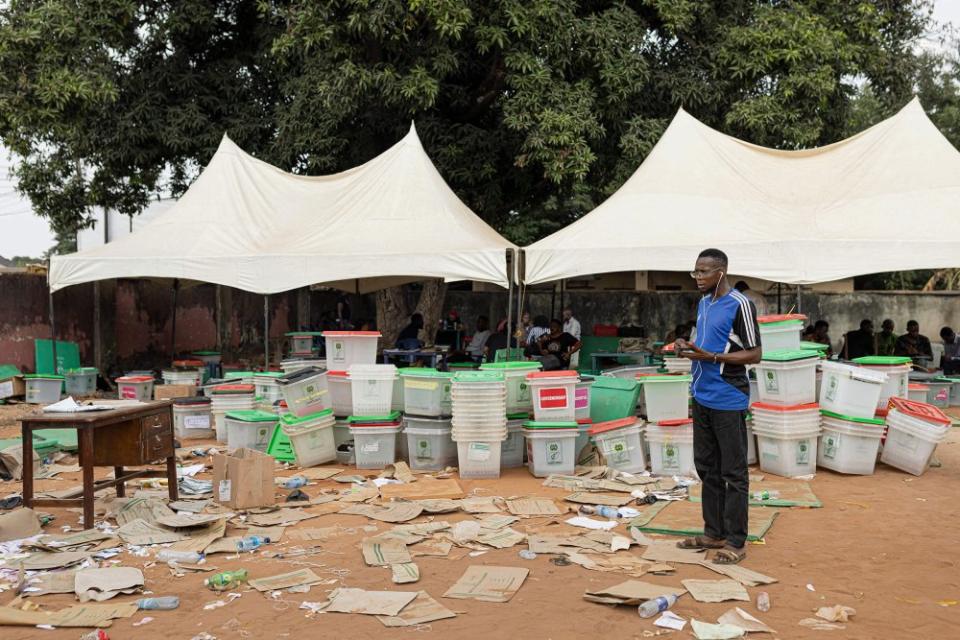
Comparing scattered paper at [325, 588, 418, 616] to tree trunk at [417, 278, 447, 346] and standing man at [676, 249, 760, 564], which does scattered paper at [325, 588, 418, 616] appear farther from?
tree trunk at [417, 278, 447, 346]

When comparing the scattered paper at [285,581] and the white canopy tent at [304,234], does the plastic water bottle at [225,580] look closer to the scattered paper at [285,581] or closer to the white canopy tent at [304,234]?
the scattered paper at [285,581]

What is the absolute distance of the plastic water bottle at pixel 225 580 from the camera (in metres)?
5.59

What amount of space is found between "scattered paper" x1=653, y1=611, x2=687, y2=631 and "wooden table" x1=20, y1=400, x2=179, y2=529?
4.31m

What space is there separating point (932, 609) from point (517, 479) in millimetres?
4458

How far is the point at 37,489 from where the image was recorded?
28.5 feet

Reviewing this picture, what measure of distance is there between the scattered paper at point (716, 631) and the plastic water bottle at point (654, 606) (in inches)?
10.2

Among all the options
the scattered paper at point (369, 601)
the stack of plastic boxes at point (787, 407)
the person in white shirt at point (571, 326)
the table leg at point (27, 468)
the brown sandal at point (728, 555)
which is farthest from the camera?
the person in white shirt at point (571, 326)

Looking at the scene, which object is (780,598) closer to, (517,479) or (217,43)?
(517,479)

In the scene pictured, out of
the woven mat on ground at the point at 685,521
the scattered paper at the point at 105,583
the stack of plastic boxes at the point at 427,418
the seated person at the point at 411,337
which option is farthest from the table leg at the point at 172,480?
the seated person at the point at 411,337

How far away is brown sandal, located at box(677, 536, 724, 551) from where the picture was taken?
6.22 meters

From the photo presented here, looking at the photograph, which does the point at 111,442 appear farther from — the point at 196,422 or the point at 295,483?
the point at 196,422

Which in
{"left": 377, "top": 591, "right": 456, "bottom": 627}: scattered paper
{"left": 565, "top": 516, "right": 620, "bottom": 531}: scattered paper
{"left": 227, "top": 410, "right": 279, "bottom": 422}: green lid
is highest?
{"left": 227, "top": 410, "right": 279, "bottom": 422}: green lid

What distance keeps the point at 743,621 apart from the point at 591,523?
7.62ft

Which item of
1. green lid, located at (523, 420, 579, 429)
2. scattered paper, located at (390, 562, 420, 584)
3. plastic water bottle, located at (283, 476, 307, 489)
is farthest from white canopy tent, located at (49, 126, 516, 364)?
scattered paper, located at (390, 562, 420, 584)
